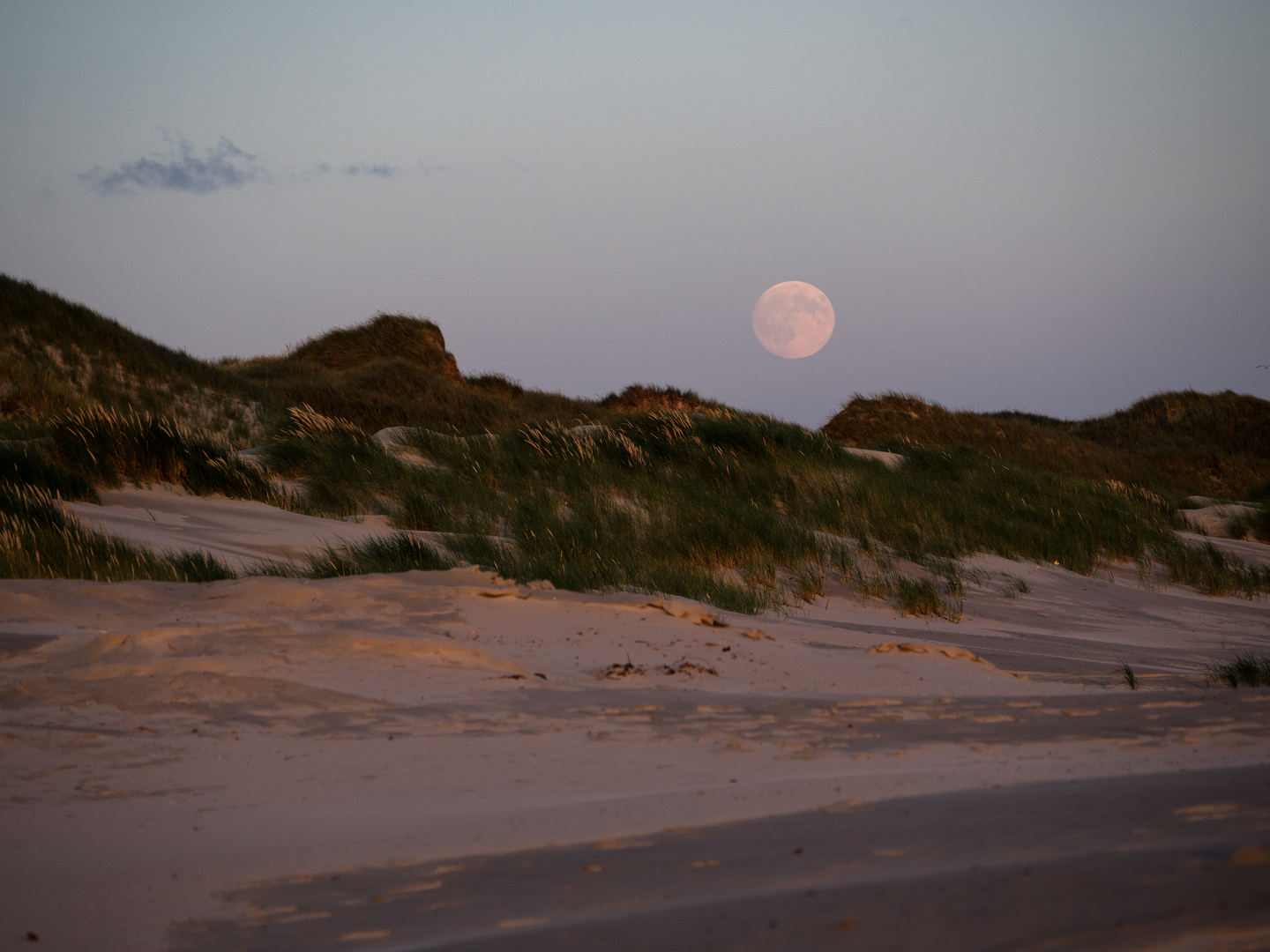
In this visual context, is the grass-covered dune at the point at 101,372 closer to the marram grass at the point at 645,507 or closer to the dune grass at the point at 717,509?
the dune grass at the point at 717,509

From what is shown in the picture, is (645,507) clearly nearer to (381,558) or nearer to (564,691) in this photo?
(381,558)

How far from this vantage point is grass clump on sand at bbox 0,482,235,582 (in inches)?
225

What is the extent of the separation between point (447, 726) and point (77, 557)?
421 centimetres

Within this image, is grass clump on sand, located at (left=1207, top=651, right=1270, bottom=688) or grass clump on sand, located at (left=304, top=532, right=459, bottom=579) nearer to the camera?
grass clump on sand, located at (left=1207, top=651, right=1270, bottom=688)

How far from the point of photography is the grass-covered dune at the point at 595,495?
694 cm

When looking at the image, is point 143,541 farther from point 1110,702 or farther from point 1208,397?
point 1208,397

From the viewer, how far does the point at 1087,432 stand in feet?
111

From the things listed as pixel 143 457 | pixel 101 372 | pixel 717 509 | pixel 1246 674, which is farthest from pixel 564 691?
pixel 101 372

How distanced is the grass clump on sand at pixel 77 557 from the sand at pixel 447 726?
0.81 metres

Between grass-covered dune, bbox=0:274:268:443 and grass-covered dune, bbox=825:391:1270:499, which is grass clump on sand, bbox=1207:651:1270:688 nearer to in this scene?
grass-covered dune, bbox=825:391:1270:499

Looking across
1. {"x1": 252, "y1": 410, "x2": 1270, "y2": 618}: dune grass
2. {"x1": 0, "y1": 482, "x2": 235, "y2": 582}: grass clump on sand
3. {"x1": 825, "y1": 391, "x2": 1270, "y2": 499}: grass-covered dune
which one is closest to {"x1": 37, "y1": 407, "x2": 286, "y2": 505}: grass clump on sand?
{"x1": 252, "y1": 410, "x2": 1270, "y2": 618}: dune grass

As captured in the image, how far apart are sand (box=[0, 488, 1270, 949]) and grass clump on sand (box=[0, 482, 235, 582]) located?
0.81 metres

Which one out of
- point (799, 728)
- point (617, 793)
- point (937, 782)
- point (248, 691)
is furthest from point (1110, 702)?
point (248, 691)

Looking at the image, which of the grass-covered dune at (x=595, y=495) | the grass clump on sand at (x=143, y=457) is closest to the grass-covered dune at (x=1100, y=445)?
the grass-covered dune at (x=595, y=495)
